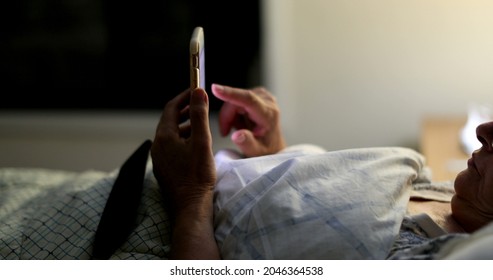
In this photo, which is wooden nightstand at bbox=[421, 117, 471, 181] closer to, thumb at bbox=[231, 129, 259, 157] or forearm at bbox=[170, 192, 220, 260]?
thumb at bbox=[231, 129, 259, 157]

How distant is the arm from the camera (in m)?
0.69

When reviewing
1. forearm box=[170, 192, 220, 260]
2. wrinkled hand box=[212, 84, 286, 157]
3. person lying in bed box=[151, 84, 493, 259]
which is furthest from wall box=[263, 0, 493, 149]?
forearm box=[170, 192, 220, 260]

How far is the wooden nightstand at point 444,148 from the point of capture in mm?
1295

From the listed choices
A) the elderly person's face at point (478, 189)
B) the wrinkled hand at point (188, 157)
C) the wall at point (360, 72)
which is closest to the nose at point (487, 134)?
the elderly person's face at point (478, 189)

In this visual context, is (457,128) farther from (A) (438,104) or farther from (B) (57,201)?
(B) (57,201)

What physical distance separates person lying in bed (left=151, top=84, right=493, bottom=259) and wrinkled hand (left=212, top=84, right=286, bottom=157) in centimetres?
14

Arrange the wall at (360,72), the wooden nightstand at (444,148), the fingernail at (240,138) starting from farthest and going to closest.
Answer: the wall at (360,72) < the wooden nightstand at (444,148) < the fingernail at (240,138)

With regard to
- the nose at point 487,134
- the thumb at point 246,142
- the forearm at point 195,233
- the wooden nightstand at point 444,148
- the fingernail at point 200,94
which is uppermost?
the fingernail at point 200,94

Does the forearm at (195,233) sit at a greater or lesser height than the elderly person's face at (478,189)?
lesser

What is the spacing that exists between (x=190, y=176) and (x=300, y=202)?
14 centimetres

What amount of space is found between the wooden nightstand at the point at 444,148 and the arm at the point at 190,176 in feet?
2.11

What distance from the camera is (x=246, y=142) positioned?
36.9 inches

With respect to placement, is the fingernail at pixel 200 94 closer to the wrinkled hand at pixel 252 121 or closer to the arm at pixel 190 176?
the arm at pixel 190 176

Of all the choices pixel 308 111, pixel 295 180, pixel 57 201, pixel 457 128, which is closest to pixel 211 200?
pixel 295 180
